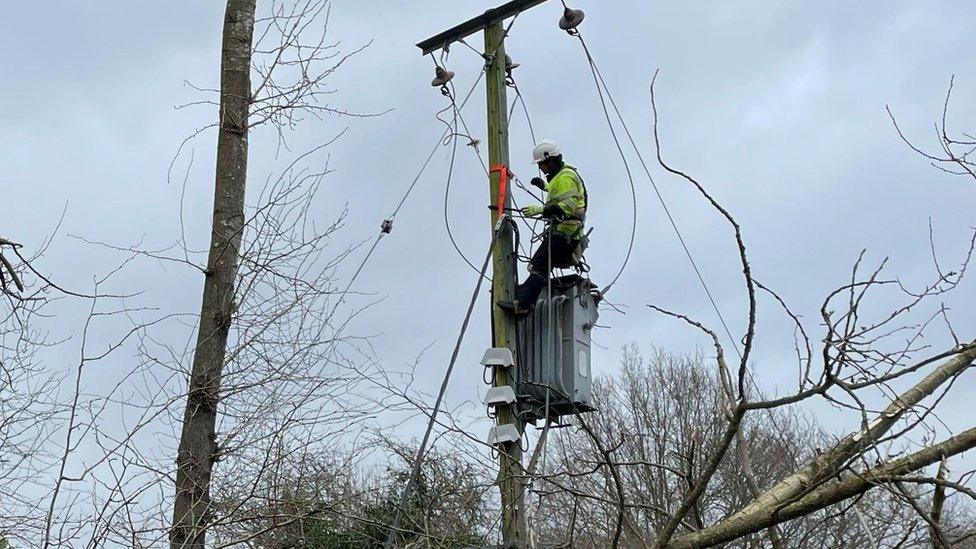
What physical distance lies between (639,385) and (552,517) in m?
16.9

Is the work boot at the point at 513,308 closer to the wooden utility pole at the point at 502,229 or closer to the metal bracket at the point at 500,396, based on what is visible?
the wooden utility pole at the point at 502,229

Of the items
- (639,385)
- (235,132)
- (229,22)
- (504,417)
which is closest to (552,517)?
(504,417)

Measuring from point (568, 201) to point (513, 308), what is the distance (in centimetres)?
90

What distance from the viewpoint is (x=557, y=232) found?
805 cm

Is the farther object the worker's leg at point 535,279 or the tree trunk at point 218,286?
the worker's leg at point 535,279

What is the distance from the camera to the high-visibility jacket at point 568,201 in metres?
8.03

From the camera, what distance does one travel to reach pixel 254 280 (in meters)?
6.48

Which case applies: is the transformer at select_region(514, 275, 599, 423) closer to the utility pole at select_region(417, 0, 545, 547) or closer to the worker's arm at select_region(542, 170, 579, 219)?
the utility pole at select_region(417, 0, 545, 547)

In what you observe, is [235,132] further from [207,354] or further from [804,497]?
[804,497]

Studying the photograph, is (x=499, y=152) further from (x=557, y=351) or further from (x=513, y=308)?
(x=557, y=351)

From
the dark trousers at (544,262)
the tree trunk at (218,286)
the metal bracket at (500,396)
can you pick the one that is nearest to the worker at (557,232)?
the dark trousers at (544,262)

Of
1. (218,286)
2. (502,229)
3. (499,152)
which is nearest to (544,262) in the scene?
(502,229)

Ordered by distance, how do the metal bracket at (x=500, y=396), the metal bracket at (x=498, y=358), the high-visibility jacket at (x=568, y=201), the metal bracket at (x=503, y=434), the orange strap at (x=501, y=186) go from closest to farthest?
the metal bracket at (x=503, y=434) < the metal bracket at (x=500, y=396) < the metal bracket at (x=498, y=358) < the orange strap at (x=501, y=186) < the high-visibility jacket at (x=568, y=201)

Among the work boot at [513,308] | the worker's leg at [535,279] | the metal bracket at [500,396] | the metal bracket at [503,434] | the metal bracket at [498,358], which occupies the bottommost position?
the metal bracket at [503,434]
